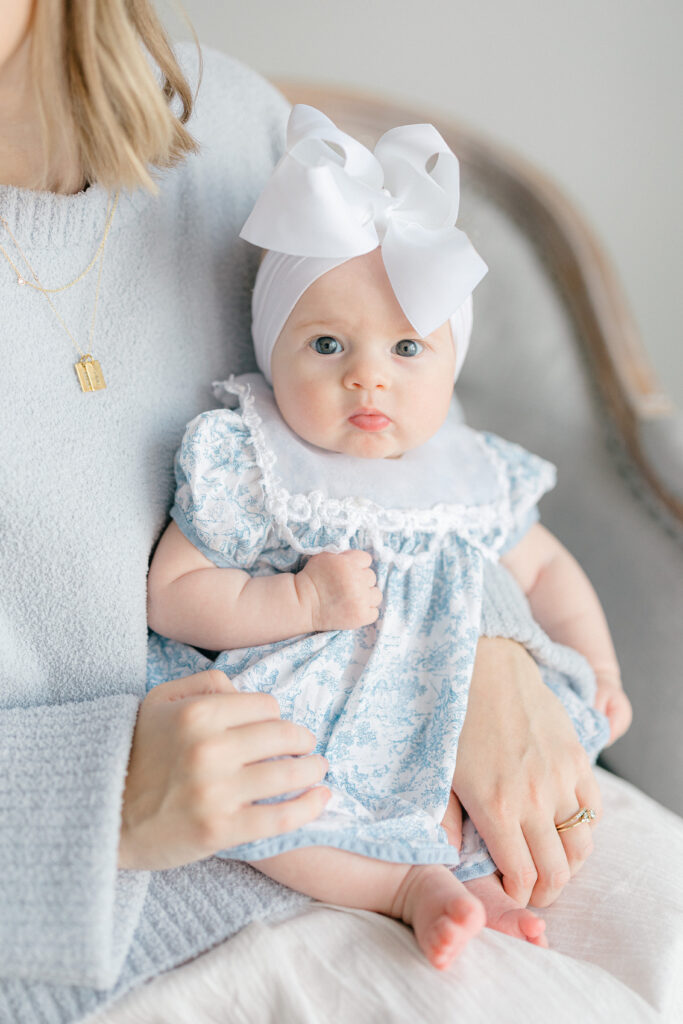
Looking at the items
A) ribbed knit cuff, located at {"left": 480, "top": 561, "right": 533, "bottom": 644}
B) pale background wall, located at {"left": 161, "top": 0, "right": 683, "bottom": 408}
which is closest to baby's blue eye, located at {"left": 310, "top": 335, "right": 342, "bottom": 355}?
ribbed knit cuff, located at {"left": 480, "top": 561, "right": 533, "bottom": 644}

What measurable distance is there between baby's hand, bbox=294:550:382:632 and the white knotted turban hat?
10.6 inches

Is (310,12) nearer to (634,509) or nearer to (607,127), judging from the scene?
(607,127)

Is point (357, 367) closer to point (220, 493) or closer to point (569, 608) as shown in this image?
point (220, 493)

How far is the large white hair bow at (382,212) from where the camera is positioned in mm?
933

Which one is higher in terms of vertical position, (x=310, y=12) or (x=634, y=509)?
(x=310, y=12)

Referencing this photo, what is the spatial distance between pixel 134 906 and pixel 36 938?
0.09 m

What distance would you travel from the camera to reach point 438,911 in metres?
0.78

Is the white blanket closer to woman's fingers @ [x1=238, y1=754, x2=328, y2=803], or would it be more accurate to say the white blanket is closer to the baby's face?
woman's fingers @ [x1=238, y1=754, x2=328, y2=803]

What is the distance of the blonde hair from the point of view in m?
0.79

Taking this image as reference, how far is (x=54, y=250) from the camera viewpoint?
94 centimetres

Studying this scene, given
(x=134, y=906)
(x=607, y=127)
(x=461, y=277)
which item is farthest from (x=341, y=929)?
(x=607, y=127)

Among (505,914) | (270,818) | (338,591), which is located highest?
(338,591)

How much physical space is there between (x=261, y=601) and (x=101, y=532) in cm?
19

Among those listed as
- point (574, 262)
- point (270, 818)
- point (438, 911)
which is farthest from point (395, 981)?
point (574, 262)
